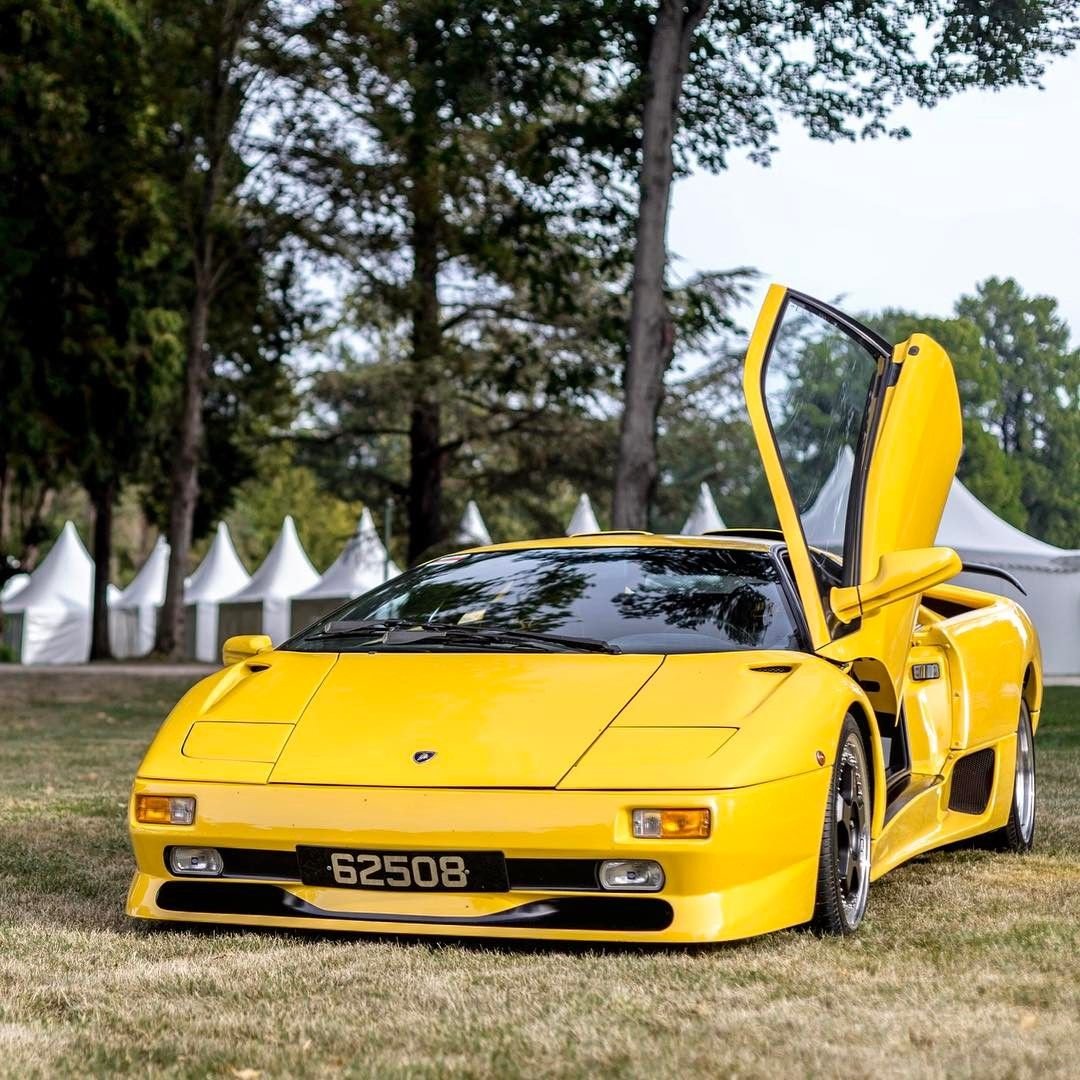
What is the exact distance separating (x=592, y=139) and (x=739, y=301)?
1159cm

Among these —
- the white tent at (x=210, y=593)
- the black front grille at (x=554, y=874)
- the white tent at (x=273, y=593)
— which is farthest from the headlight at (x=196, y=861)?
the white tent at (x=210, y=593)

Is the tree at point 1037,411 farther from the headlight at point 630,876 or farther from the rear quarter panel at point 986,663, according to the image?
the headlight at point 630,876

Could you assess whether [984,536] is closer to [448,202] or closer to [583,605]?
[448,202]

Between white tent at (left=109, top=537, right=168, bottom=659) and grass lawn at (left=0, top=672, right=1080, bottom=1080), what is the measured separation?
40.8 meters

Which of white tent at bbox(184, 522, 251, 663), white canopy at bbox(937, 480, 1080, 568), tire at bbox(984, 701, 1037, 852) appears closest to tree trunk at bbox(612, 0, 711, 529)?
white canopy at bbox(937, 480, 1080, 568)

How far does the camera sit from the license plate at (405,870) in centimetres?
440

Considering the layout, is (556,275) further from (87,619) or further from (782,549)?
(87,619)

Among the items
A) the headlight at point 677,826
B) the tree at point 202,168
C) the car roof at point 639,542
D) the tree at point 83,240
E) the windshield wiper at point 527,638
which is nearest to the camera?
the headlight at point 677,826

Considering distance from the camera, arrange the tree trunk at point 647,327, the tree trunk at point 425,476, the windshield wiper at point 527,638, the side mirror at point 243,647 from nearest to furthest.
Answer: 1. the windshield wiper at point 527,638
2. the side mirror at point 243,647
3. the tree trunk at point 647,327
4. the tree trunk at point 425,476

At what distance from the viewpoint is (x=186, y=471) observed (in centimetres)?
2877

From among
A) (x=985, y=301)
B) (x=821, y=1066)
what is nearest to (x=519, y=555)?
(x=821, y=1066)

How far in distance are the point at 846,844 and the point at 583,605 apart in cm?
111

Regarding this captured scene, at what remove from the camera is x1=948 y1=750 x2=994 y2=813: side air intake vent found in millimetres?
6180

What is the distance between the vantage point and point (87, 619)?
43906 millimetres
